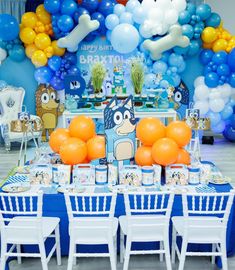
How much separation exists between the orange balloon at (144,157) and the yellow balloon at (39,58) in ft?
13.3

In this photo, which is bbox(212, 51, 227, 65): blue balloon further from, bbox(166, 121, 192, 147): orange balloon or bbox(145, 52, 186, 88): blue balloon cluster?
bbox(166, 121, 192, 147): orange balloon

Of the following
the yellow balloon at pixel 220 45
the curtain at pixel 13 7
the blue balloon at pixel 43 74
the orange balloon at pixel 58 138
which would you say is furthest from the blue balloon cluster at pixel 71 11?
the orange balloon at pixel 58 138

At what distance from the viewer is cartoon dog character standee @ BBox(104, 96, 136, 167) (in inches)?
143

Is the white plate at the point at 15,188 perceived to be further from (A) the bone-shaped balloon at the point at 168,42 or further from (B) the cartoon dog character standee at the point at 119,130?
(A) the bone-shaped balloon at the point at 168,42

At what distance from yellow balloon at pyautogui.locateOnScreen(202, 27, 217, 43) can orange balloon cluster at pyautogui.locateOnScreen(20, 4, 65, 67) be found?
2.54 metres

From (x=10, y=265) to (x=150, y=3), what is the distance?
5.01m

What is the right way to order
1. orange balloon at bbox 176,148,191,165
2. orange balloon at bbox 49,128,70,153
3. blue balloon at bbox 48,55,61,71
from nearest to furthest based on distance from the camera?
orange balloon at bbox 176,148,191,165 < orange balloon at bbox 49,128,70,153 < blue balloon at bbox 48,55,61,71

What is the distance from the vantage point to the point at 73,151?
368cm

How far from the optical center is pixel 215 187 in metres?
3.59

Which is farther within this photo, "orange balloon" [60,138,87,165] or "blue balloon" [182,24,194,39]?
"blue balloon" [182,24,194,39]

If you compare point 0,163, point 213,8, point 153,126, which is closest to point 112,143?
point 153,126

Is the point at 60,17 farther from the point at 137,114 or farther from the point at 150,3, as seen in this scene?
the point at 137,114

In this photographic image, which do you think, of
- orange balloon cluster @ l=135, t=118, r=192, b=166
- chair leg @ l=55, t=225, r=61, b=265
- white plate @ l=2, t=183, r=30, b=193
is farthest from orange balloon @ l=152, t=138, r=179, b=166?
white plate @ l=2, t=183, r=30, b=193

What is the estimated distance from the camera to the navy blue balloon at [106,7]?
7.31 meters
